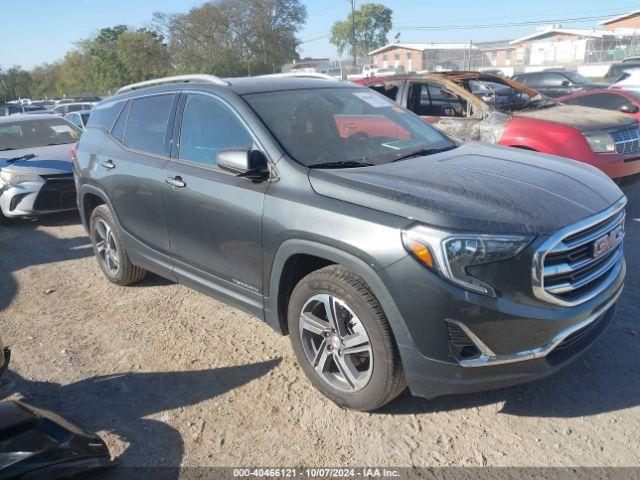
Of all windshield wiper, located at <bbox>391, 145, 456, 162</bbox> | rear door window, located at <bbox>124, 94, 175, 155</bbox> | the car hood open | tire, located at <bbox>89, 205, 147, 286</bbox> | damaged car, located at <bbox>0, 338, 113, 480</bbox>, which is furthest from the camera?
the car hood open

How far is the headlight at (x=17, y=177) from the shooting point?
7.35 metres

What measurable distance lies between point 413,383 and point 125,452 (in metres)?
1.58

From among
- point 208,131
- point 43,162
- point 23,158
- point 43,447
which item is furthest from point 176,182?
point 23,158

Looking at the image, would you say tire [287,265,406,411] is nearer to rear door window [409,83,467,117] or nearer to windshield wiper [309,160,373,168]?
windshield wiper [309,160,373,168]

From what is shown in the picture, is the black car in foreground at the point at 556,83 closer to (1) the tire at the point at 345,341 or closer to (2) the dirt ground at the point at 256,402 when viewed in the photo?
(2) the dirt ground at the point at 256,402

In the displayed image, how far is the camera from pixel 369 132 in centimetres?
375

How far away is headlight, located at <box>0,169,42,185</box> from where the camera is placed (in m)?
7.35

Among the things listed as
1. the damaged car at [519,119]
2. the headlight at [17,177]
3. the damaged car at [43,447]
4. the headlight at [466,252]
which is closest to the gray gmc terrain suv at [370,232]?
the headlight at [466,252]

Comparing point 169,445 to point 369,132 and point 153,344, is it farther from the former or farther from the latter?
point 369,132

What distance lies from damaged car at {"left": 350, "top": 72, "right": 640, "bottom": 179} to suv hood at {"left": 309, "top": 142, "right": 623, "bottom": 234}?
7.94ft

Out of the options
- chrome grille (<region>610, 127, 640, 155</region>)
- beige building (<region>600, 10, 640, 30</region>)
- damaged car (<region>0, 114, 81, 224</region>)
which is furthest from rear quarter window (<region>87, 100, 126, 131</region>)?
beige building (<region>600, 10, 640, 30</region>)

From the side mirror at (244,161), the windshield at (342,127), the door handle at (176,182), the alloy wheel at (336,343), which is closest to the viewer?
the alloy wheel at (336,343)

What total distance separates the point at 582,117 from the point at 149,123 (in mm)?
5199

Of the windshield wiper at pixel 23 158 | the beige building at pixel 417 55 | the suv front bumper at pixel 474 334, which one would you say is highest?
the beige building at pixel 417 55
